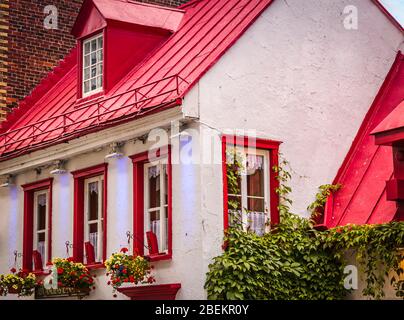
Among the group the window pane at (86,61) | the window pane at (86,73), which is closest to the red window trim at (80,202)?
the window pane at (86,73)

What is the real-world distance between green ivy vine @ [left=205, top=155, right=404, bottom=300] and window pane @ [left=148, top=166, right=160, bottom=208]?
56.9 inches

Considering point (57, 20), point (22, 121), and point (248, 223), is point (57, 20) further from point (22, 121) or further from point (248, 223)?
point (248, 223)

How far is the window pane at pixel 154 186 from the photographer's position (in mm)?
17958

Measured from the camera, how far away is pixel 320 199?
18406mm

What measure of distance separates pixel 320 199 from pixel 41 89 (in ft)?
28.6

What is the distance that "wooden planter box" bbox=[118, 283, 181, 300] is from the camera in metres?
16.8

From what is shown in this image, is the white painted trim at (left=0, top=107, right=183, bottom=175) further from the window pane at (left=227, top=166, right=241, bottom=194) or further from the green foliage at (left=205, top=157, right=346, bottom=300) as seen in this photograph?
the green foliage at (left=205, top=157, right=346, bottom=300)

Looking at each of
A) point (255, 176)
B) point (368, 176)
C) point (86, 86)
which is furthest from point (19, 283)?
point (368, 176)

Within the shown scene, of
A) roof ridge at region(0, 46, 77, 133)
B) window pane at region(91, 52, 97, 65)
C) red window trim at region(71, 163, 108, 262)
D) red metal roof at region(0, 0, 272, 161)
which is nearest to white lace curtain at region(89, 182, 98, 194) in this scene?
red window trim at region(71, 163, 108, 262)

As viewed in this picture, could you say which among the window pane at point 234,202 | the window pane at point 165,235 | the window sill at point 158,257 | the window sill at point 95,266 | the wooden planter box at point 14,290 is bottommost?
the wooden planter box at point 14,290

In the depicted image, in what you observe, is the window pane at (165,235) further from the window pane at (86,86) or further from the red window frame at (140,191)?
the window pane at (86,86)

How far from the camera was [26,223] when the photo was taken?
21531 millimetres

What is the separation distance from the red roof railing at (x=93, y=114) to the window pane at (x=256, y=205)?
241 cm

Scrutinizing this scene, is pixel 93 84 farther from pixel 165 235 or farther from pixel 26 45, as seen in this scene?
pixel 165 235
